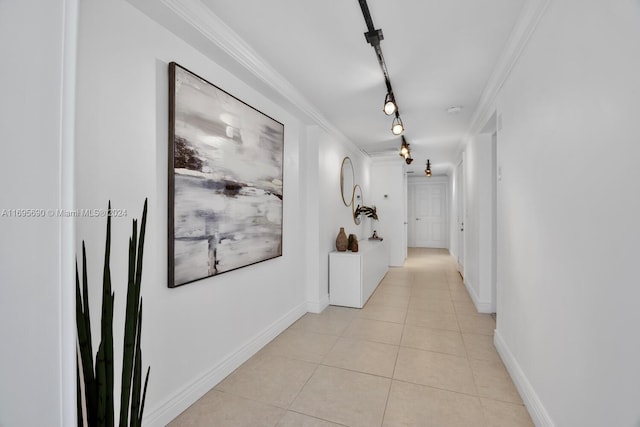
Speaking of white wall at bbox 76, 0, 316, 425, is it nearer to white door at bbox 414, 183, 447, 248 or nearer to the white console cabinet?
Answer: the white console cabinet

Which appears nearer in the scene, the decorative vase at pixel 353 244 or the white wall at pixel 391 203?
the decorative vase at pixel 353 244

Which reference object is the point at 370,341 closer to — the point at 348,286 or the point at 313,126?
the point at 348,286

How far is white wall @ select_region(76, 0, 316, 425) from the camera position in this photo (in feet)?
4.33

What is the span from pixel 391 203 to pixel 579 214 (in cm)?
525

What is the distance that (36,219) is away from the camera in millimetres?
802

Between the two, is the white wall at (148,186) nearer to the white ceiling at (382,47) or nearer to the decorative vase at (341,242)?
the white ceiling at (382,47)

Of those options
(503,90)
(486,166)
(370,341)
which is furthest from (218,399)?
(486,166)

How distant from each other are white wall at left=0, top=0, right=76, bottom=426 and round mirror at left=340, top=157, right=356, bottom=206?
3.75 meters

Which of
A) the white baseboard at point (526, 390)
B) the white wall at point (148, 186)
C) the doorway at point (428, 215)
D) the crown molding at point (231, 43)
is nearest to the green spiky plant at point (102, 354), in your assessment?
the white wall at point (148, 186)

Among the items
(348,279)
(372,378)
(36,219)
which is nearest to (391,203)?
(348,279)

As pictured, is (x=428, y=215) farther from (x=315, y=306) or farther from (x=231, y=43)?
(x=231, y=43)

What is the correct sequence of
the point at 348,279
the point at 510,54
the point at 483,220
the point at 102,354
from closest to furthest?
the point at 102,354, the point at 510,54, the point at 483,220, the point at 348,279

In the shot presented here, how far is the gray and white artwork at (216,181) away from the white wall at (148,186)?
0.26 feet

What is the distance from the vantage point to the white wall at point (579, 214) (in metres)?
0.97
